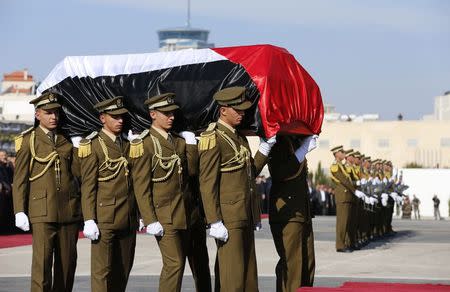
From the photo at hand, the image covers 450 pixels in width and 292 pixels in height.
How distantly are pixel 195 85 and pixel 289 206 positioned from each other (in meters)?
1.36

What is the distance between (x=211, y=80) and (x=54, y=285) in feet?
6.66

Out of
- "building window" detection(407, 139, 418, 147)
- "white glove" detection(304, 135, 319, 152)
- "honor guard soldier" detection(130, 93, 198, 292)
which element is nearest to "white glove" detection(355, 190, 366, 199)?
"white glove" detection(304, 135, 319, 152)

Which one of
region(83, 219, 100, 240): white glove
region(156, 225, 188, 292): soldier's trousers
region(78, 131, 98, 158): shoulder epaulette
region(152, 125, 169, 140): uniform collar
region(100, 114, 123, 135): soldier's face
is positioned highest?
region(100, 114, 123, 135): soldier's face

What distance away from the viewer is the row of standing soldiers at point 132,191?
983 centimetres

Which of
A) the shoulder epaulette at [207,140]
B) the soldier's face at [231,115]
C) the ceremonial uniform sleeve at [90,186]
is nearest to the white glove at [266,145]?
the soldier's face at [231,115]

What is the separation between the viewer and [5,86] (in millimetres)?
125312

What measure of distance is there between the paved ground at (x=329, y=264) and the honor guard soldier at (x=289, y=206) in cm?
179

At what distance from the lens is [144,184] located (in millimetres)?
9836

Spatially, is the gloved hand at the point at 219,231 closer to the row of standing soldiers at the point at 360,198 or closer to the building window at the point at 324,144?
the row of standing soldiers at the point at 360,198

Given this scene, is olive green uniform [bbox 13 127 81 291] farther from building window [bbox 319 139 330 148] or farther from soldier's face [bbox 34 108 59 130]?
building window [bbox 319 139 330 148]

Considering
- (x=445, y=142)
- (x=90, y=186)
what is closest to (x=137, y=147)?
(x=90, y=186)

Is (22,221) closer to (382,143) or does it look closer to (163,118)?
(163,118)

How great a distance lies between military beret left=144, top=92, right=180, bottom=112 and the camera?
9.84m

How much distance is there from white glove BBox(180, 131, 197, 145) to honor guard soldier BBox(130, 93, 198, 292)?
172mm
